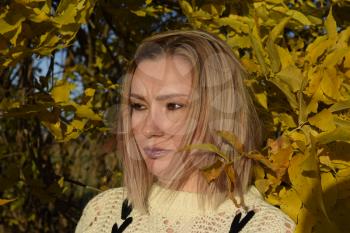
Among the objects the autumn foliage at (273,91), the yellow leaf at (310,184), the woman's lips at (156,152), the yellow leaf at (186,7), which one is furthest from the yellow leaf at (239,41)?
the yellow leaf at (310,184)

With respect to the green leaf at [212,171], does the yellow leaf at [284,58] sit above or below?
above

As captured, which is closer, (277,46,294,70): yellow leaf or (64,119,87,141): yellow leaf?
(277,46,294,70): yellow leaf

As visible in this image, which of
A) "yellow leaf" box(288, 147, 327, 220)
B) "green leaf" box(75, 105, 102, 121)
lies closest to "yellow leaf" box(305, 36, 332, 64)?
"yellow leaf" box(288, 147, 327, 220)

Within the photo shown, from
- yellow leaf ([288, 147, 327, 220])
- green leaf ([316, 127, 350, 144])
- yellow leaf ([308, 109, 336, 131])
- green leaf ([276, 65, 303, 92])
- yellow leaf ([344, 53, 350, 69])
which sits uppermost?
yellow leaf ([344, 53, 350, 69])

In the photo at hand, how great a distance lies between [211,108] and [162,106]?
0.39 ft

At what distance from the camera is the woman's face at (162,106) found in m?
1.32

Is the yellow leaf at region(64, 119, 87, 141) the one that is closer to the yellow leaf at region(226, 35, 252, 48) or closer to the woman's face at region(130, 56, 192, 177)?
the woman's face at region(130, 56, 192, 177)

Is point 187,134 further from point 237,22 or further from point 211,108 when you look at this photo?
point 237,22

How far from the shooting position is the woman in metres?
1.32

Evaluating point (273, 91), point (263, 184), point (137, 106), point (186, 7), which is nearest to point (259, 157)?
point (263, 184)

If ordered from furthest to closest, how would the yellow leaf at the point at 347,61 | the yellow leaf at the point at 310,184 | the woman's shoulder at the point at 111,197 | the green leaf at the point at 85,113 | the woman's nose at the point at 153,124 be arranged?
1. the woman's shoulder at the point at 111,197
2. the green leaf at the point at 85,113
3. the woman's nose at the point at 153,124
4. the yellow leaf at the point at 347,61
5. the yellow leaf at the point at 310,184

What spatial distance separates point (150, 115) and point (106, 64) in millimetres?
1359

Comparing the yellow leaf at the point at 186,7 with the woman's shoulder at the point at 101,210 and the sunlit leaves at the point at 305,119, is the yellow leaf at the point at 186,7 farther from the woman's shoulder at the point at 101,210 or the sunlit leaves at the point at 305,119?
the woman's shoulder at the point at 101,210

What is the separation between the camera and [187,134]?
1323 millimetres
